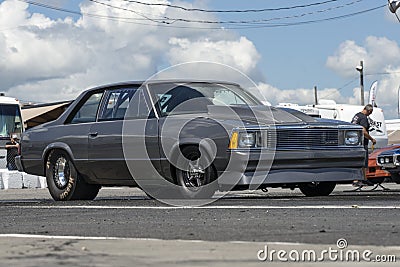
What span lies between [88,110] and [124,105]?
779mm

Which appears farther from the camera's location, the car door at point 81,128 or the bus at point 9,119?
the bus at point 9,119

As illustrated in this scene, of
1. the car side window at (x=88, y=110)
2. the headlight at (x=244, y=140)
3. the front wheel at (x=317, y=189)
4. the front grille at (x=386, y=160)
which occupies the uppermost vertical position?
the car side window at (x=88, y=110)

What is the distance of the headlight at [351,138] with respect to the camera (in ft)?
36.6

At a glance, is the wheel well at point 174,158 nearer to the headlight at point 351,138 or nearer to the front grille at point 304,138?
the front grille at point 304,138

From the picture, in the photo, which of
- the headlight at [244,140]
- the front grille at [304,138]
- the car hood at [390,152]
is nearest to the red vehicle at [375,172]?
the car hood at [390,152]

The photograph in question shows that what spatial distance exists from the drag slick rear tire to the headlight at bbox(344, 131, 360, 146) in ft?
10.7

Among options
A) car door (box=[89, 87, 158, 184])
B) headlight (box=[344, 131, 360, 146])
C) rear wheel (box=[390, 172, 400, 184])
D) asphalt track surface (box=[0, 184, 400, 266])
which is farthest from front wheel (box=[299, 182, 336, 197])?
rear wheel (box=[390, 172, 400, 184])

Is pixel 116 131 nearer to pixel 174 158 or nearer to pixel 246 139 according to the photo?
pixel 174 158

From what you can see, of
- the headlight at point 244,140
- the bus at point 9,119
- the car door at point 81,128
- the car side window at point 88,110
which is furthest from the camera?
the bus at point 9,119

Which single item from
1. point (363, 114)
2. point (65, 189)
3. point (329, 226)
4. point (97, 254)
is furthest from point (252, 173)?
point (363, 114)

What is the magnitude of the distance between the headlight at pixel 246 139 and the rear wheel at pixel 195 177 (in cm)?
43

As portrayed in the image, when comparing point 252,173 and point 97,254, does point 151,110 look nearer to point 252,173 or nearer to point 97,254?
point 252,173

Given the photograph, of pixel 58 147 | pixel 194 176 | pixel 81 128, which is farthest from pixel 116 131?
pixel 194 176

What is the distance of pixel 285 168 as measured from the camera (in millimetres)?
10617
